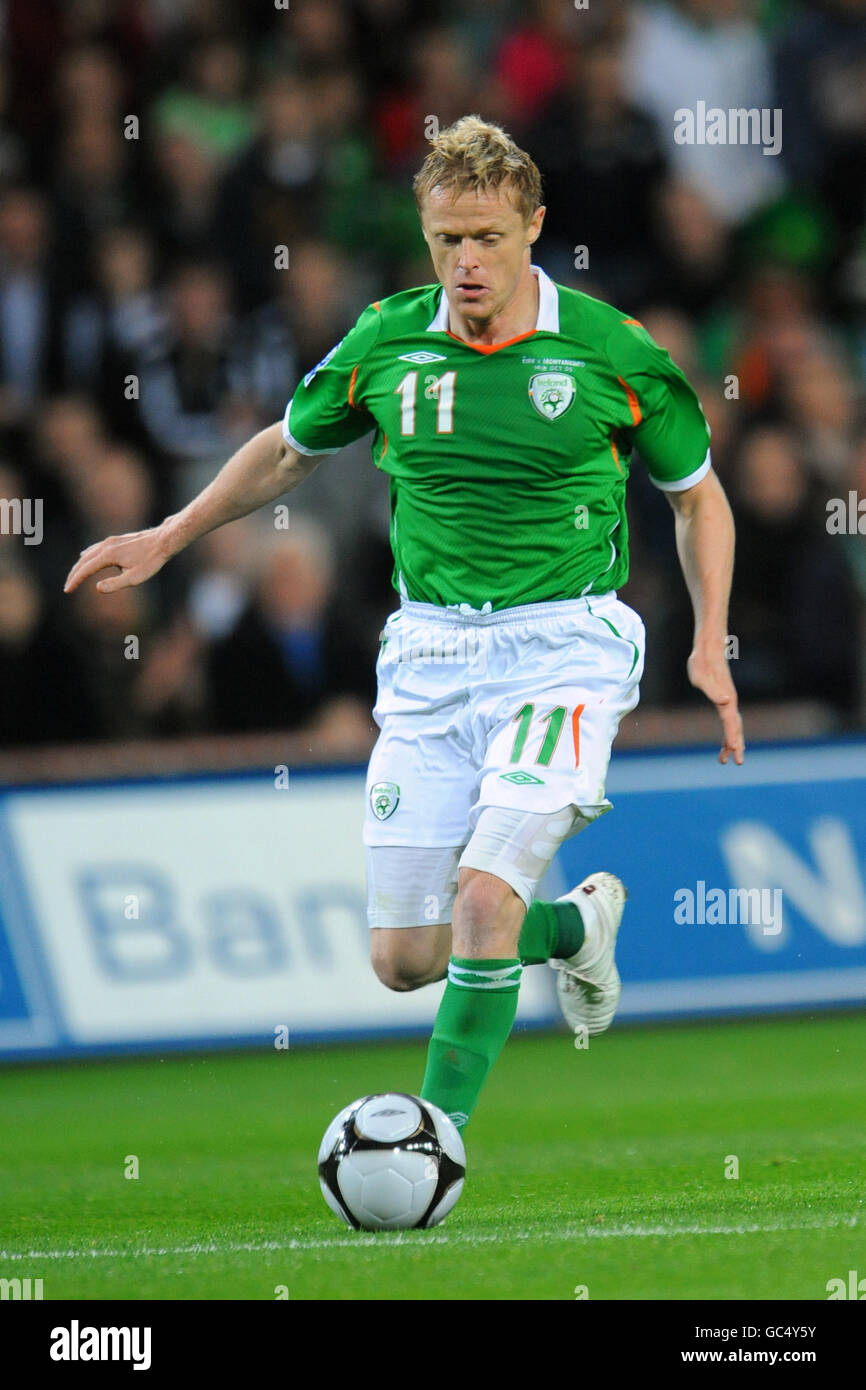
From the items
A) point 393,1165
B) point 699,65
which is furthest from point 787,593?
point 393,1165

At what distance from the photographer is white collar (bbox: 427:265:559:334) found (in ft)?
18.3

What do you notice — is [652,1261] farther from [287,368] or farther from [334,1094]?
[287,368]

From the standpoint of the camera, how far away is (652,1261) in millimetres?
4629

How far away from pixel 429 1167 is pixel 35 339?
680cm

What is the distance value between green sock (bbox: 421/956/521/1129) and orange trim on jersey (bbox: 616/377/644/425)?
1416 mm

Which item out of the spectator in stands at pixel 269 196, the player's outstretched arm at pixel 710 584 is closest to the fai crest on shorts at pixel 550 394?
the player's outstretched arm at pixel 710 584

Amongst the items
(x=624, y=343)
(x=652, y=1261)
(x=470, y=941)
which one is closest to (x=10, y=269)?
(x=624, y=343)

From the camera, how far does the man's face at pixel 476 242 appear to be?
5.29 meters

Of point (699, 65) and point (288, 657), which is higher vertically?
point (699, 65)

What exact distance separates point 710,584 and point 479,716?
28.4 inches

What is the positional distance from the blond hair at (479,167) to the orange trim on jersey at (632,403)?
0.49 metres

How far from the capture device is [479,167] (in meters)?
5.30

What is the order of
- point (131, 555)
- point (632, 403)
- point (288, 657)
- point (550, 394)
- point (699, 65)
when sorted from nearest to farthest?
point (550, 394)
point (632, 403)
point (131, 555)
point (288, 657)
point (699, 65)

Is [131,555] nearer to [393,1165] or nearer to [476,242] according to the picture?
[476,242]
